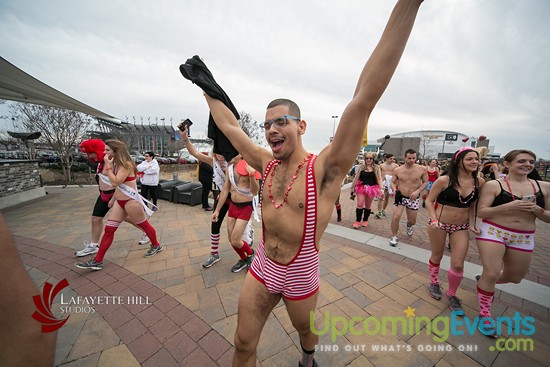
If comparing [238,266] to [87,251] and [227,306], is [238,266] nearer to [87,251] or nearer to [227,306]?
[227,306]

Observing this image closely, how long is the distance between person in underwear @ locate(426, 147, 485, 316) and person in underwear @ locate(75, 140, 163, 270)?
469 centimetres

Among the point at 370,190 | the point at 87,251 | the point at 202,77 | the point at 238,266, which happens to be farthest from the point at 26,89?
the point at 370,190

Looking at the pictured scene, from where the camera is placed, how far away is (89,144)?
3.86 m

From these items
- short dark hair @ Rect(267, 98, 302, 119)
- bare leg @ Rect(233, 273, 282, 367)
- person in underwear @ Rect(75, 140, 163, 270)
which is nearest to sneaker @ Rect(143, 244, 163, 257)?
person in underwear @ Rect(75, 140, 163, 270)

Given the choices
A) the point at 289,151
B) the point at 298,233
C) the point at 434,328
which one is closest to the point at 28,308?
the point at 298,233

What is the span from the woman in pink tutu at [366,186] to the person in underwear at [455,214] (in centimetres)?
288

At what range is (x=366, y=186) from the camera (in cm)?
607

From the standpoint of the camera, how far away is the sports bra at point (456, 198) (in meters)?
2.87

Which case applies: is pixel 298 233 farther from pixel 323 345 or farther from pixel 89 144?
pixel 89 144

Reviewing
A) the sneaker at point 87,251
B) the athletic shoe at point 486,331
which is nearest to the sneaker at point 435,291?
the athletic shoe at point 486,331

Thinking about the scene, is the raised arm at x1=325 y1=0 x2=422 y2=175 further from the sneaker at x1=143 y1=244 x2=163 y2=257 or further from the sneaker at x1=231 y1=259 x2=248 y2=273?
the sneaker at x1=143 y1=244 x2=163 y2=257

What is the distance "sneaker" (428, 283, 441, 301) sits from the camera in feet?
9.93

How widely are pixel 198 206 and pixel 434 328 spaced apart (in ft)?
24.7

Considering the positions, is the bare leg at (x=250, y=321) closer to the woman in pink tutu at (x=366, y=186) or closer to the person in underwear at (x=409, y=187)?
the person in underwear at (x=409, y=187)
